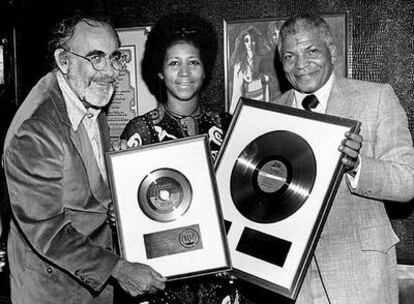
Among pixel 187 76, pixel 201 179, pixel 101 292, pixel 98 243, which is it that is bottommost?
pixel 101 292

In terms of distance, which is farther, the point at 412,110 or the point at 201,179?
the point at 412,110

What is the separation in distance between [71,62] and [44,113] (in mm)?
330

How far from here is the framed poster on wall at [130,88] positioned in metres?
4.20

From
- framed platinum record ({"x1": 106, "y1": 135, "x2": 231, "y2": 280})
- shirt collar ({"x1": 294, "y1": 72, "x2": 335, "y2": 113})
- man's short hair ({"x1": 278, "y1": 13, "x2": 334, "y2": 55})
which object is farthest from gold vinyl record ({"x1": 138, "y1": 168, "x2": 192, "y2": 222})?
man's short hair ({"x1": 278, "y1": 13, "x2": 334, "y2": 55})

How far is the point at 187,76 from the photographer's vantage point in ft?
10.1

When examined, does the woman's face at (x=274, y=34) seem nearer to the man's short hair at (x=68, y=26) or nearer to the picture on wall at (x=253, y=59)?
the picture on wall at (x=253, y=59)

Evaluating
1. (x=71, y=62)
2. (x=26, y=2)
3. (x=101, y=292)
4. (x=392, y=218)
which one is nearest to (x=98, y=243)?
(x=101, y=292)

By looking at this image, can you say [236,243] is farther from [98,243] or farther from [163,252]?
[98,243]

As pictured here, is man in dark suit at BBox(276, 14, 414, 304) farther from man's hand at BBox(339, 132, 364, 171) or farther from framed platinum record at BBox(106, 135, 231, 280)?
framed platinum record at BBox(106, 135, 231, 280)

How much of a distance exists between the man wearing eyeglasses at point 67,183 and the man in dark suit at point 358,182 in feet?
2.77

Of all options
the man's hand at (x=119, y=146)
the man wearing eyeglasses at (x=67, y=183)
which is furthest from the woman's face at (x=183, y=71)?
the man's hand at (x=119, y=146)

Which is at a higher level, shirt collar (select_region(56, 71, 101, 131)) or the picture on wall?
the picture on wall

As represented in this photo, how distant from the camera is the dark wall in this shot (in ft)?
12.2

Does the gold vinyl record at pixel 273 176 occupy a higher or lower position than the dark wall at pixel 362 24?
lower
